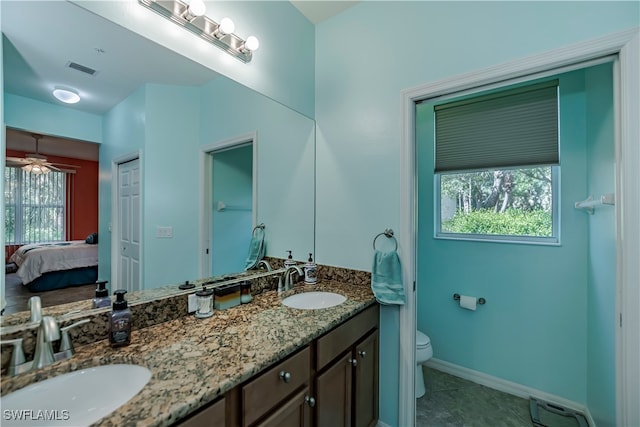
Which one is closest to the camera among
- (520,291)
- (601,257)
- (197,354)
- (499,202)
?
(197,354)

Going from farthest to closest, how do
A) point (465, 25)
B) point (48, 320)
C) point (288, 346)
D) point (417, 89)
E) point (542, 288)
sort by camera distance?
point (542, 288) → point (417, 89) → point (465, 25) → point (288, 346) → point (48, 320)

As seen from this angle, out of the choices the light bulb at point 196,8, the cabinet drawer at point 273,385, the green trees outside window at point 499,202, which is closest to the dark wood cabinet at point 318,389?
the cabinet drawer at point 273,385

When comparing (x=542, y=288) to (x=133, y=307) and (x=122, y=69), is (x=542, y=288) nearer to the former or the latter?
(x=133, y=307)

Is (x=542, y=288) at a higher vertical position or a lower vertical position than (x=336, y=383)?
higher

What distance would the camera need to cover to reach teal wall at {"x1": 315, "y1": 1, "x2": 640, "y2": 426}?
1.29m

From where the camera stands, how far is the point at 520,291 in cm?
210

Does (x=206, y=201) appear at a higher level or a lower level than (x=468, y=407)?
higher

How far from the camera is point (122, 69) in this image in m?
1.14

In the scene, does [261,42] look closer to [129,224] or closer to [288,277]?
[129,224]

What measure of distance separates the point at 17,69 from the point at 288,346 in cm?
129

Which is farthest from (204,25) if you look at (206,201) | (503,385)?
(503,385)

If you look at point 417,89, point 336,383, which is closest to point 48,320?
point 336,383

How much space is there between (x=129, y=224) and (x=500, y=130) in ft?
8.46

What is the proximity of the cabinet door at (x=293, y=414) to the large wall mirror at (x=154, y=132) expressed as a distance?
726mm
